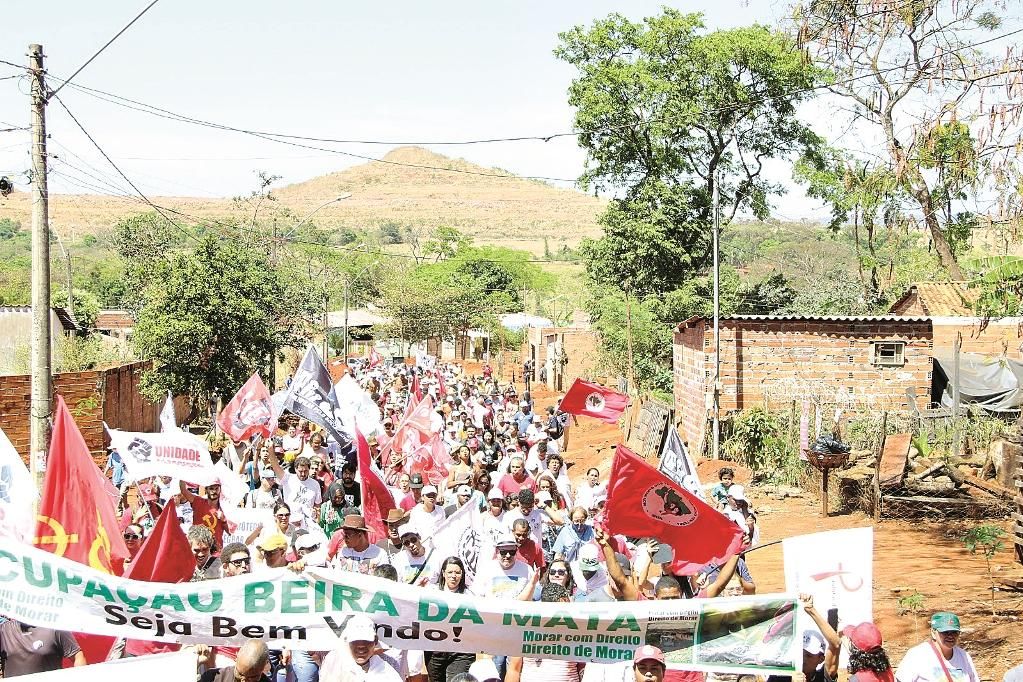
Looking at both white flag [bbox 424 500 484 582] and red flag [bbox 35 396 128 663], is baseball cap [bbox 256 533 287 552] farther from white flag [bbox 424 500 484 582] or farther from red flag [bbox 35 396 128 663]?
white flag [bbox 424 500 484 582]

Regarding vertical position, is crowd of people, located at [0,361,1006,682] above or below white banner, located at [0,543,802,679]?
below

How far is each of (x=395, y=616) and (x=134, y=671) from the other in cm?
126

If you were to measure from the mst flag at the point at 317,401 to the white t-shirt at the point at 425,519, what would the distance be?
4269 millimetres

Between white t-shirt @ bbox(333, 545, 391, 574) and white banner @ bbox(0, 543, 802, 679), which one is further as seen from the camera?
white t-shirt @ bbox(333, 545, 391, 574)

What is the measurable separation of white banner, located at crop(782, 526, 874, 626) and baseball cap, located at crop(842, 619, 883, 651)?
50 centimetres

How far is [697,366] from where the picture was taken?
25.3 m

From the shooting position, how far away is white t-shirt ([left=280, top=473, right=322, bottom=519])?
11102mm

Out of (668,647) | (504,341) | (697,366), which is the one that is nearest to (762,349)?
(697,366)

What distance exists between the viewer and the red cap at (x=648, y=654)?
18.4 ft

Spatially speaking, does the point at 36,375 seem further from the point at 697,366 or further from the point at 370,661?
the point at 697,366

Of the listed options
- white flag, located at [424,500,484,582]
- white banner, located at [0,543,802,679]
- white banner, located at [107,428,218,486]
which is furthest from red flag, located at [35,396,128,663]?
white banner, located at [107,428,218,486]

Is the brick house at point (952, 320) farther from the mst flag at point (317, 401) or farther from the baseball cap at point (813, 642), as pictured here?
the baseball cap at point (813, 642)

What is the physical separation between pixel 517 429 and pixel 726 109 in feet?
58.9

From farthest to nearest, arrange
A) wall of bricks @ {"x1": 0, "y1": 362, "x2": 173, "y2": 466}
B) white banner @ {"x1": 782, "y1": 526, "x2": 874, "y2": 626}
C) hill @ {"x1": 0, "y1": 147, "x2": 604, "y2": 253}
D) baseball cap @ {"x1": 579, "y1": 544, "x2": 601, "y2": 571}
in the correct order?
hill @ {"x1": 0, "y1": 147, "x2": 604, "y2": 253}, wall of bricks @ {"x1": 0, "y1": 362, "x2": 173, "y2": 466}, baseball cap @ {"x1": 579, "y1": 544, "x2": 601, "y2": 571}, white banner @ {"x1": 782, "y1": 526, "x2": 874, "y2": 626}
